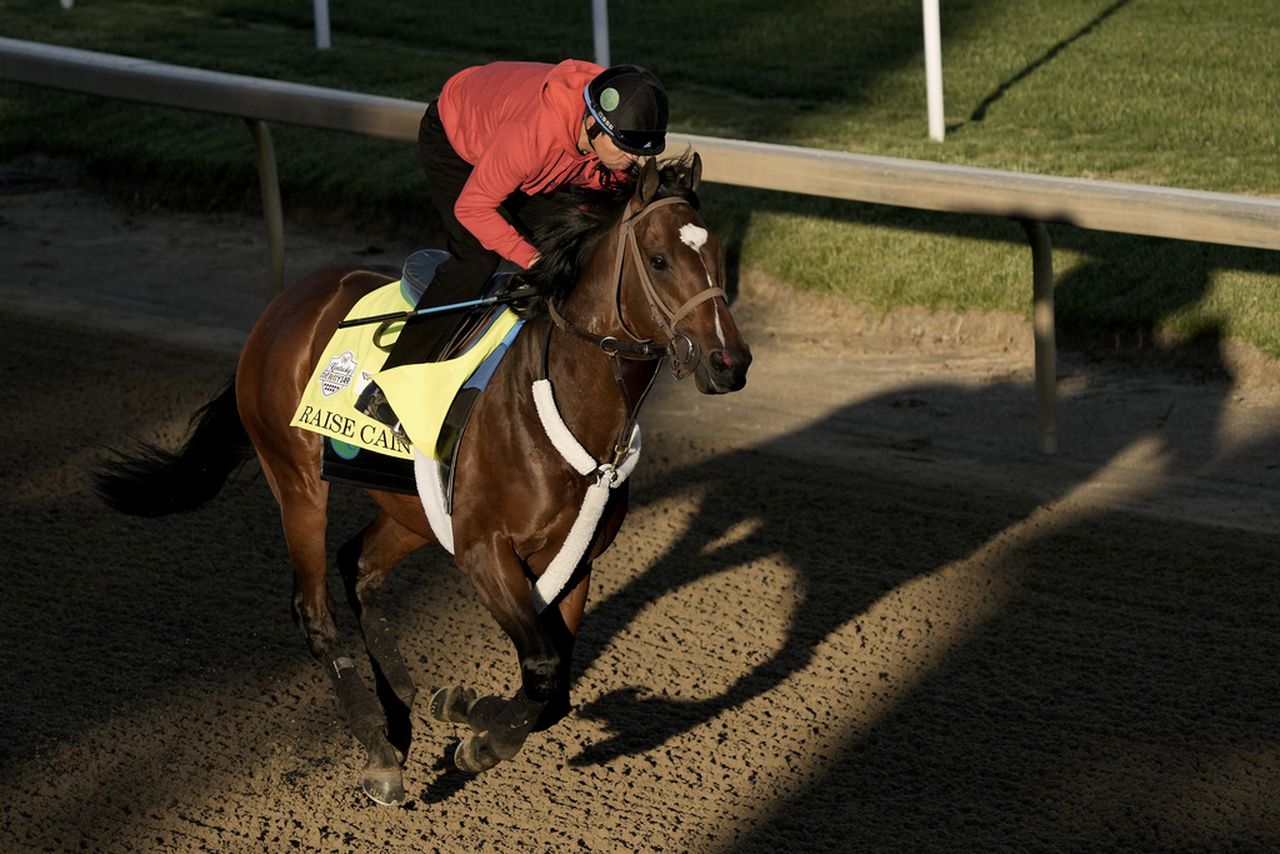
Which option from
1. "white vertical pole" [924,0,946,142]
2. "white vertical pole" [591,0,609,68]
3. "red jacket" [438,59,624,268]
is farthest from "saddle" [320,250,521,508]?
"white vertical pole" [591,0,609,68]

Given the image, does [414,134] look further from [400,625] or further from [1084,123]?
[1084,123]

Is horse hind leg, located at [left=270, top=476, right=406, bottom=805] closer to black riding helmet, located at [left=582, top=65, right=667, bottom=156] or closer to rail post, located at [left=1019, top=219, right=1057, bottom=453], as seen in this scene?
black riding helmet, located at [left=582, top=65, right=667, bottom=156]

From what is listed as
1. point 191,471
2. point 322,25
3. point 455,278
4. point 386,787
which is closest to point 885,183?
point 455,278

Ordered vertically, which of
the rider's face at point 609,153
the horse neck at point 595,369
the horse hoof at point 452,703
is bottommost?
the horse hoof at point 452,703

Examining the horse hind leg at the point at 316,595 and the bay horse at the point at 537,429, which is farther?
the horse hind leg at the point at 316,595

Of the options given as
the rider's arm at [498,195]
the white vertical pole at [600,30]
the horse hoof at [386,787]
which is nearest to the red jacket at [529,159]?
the rider's arm at [498,195]

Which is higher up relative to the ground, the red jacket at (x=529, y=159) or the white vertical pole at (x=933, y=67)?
the red jacket at (x=529, y=159)

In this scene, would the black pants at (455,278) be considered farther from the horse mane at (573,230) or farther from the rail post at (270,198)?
the rail post at (270,198)

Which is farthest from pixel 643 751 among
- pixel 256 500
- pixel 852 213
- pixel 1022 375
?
Result: pixel 852 213

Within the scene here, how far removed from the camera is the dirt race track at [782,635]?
4.38 m

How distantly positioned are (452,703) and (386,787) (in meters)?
0.29

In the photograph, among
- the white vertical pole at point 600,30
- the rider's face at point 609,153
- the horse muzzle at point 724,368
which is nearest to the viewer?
the horse muzzle at point 724,368

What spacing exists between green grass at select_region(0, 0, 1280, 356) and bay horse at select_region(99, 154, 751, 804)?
13.1 ft

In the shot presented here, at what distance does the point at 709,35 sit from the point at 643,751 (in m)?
9.29
